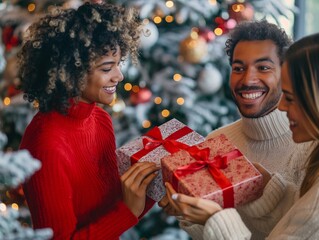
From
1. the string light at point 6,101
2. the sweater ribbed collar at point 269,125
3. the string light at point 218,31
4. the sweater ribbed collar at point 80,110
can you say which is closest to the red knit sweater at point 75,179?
the sweater ribbed collar at point 80,110

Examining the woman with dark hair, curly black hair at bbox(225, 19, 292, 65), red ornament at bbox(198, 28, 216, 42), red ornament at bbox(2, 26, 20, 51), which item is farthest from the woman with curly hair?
red ornament at bbox(198, 28, 216, 42)

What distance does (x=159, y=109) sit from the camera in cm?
332

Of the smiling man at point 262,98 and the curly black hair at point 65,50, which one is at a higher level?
the curly black hair at point 65,50

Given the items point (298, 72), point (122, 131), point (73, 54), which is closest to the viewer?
point (298, 72)

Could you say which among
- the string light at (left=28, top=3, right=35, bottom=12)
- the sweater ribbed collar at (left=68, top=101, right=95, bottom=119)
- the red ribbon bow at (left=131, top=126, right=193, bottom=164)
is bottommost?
the red ribbon bow at (left=131, top=126, right=193, bottom=164)

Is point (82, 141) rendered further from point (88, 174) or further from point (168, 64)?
point (168, 64)

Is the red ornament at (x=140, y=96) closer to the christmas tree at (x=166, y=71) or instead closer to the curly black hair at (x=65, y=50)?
the christmas tree at (x=166, y=71)

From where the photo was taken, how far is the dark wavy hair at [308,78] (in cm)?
153

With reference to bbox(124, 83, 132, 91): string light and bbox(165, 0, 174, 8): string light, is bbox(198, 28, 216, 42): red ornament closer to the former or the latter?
bbox(165, 0, 174, 8): string light

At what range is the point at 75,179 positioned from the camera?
1871 mm

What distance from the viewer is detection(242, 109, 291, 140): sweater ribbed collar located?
2.08 metres

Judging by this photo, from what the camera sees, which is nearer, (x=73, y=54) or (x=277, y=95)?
(x=73, y=54)

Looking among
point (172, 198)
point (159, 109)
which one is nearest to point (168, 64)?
point (159, 109)

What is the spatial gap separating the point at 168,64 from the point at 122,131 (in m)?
0.44
